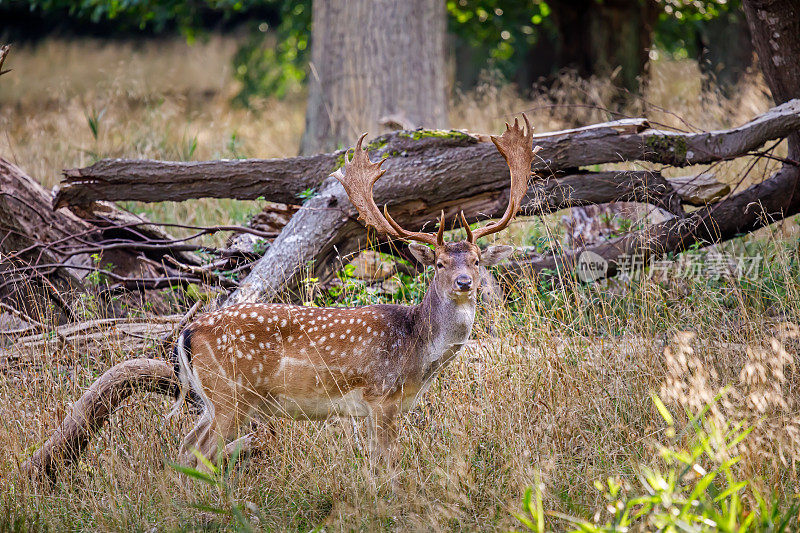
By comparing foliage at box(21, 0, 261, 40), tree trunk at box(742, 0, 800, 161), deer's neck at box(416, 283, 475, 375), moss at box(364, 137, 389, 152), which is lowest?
deer's neck at box(416, 283, 475, 375)

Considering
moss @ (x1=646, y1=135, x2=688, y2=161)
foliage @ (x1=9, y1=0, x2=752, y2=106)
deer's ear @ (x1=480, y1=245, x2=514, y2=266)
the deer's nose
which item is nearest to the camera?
the deer's nose

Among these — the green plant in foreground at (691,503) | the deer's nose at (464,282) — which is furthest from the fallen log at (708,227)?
the green plant in foreground at (691,503)

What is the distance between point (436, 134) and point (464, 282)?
1.96 metres

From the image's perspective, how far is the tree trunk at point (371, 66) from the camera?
30.4 ft

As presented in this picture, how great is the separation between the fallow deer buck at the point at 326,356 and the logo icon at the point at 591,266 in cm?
161

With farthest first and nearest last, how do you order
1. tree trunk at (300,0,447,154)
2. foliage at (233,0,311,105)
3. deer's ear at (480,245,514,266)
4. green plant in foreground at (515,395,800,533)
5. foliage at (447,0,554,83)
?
foliage at (233,0,311,105), foliage at (447,0,554,83), tree trunk at (300,0,447,154), deer's ear at (480,245,514,266), green plant in foreground at (515,395,800,533)

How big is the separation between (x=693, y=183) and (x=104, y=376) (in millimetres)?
4180

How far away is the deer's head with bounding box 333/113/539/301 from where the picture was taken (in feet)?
12.4

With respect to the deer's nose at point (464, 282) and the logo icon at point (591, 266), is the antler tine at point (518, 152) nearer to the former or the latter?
the deer's nose at point (464, 282)

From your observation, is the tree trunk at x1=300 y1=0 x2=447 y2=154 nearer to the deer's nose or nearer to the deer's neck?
the deer's neck

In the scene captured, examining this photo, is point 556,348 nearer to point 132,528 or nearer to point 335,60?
point 132,528

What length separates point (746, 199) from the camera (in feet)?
18.4

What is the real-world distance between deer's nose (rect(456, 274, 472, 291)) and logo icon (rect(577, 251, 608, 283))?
1.98 m

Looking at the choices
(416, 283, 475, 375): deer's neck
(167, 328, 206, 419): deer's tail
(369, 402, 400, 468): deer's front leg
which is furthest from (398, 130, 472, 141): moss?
(167, 328, 206, 419): deer's tail
